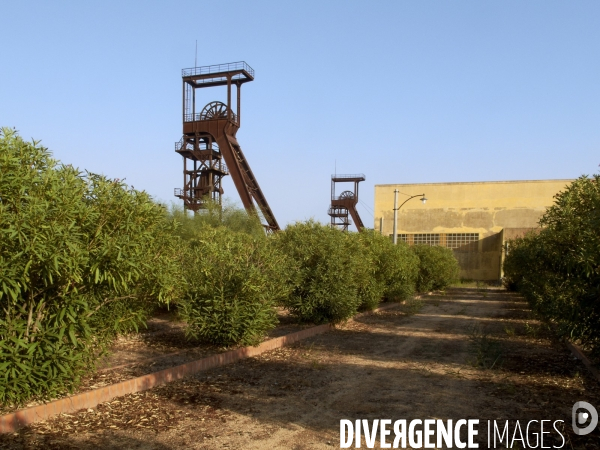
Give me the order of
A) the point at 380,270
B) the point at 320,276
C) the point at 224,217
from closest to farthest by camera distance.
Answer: the point at 320,276 < the point at 380,270 < the point at 224,217

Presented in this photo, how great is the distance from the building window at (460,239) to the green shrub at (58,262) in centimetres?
4467

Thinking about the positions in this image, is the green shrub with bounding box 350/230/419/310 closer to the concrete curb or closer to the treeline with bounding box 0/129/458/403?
the concrete curb

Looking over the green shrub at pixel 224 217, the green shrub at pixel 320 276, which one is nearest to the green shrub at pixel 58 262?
the green shrub at pixel 320 276

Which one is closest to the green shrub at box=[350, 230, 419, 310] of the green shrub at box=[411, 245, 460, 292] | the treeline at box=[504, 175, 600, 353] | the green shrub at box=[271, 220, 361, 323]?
the green shrub at box=[271, 220, 361, 323]

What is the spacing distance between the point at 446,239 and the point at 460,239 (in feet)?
4.13

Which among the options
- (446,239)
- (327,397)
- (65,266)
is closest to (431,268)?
(446,239)

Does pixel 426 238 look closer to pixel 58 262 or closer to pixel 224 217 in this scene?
pixel 224 217

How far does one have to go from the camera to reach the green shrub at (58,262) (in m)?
4.96

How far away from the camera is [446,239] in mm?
48719

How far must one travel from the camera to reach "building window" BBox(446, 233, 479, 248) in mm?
47859

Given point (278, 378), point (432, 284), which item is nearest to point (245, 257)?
point (278, 378)

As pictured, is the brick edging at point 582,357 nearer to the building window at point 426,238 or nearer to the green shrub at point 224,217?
the green shrub at point 224,217

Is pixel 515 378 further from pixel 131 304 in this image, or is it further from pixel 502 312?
pixel 502 312

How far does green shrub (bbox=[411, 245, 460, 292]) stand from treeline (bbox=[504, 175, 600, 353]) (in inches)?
553
